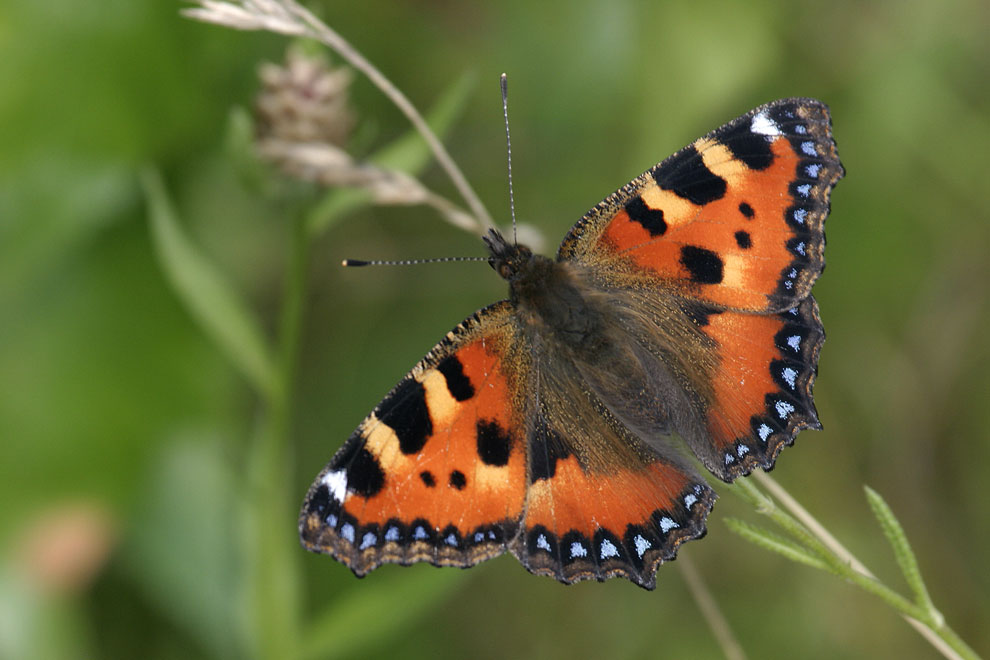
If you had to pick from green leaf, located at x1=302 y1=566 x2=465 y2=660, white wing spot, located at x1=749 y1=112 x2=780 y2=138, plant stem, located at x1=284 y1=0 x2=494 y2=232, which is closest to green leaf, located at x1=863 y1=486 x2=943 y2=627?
white wing spot, located at x1=749 y1=112 x2=780 y2=138

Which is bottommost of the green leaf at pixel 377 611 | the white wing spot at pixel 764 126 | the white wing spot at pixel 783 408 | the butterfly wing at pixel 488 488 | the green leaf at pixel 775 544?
the green leaf at pixel 377 611

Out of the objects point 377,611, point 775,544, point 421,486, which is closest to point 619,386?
point 421,486

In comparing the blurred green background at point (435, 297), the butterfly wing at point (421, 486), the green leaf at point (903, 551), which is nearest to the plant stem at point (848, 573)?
the green leaf at point (903, 551)

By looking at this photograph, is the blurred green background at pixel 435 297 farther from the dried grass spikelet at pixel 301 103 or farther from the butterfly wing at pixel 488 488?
the butterfly wing at pixel 488 488

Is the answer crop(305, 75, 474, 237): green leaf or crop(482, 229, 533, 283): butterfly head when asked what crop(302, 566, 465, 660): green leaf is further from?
crop(305, 75, 474, 237): green leaf

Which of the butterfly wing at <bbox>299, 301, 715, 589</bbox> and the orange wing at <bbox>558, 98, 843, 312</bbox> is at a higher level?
the orange wing at <bbox>558, 98, 843, 312</bbox>

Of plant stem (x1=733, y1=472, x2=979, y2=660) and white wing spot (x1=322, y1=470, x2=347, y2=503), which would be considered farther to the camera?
white wing spot (x1=322, y1=470, x2=347, y2=503)
